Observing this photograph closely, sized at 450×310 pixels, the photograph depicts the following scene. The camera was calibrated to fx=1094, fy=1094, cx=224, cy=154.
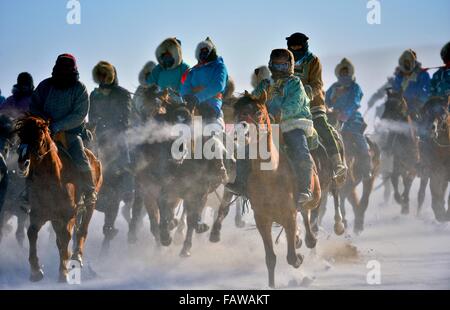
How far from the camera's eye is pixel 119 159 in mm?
18969

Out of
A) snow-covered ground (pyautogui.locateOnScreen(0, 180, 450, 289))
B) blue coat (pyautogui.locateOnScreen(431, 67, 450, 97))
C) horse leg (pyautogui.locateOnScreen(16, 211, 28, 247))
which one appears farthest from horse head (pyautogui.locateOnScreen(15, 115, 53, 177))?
blue coat (pyautogui.locateOnScreen(431, 67, 450, 97))

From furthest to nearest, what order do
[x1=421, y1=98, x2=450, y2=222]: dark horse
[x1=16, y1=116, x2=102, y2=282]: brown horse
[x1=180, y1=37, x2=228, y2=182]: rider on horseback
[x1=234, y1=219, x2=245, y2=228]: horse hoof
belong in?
[x1=421, y1=98, x2=450, y2=222]: dark horse, [x1=234, y1=219, x2=245, y2=228]: horse hoof, [x1=180, y1=37, x2=228, y2=182]: rider on horseback, [x1=16, y1=116, x2=102, y2=282]: brown horse

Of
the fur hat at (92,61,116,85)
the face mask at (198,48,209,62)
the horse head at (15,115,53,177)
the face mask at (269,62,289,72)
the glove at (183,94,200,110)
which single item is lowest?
the horse head at (15,115,53,177)

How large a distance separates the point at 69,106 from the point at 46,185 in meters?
1.39

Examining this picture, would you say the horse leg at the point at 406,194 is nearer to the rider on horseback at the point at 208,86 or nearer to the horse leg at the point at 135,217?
the horse leg at the point at 135,217

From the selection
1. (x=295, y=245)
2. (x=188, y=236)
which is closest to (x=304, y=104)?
(x=295, y=245)

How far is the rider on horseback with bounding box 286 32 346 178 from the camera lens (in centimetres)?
1672

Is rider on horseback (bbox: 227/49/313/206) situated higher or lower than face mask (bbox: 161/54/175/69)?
lower

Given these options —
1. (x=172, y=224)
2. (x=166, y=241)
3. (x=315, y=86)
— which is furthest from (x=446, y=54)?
(x=166, y=241)

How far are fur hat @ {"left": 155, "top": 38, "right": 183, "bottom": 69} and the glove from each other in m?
1.69

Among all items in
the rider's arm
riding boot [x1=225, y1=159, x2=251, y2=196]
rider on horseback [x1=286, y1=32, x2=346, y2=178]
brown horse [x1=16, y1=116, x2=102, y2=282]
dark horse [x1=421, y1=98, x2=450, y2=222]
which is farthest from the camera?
dark horse [x1=421, y1=98, x2=450, y2=222]

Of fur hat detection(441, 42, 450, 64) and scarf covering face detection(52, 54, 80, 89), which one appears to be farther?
fur hat detection(441, 42, 450, 64)

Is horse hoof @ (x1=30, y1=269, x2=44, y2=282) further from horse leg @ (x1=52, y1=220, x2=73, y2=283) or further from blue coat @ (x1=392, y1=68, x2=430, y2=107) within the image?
blue coat @ (x1=392, y1=68, x2=430, y2=107)
